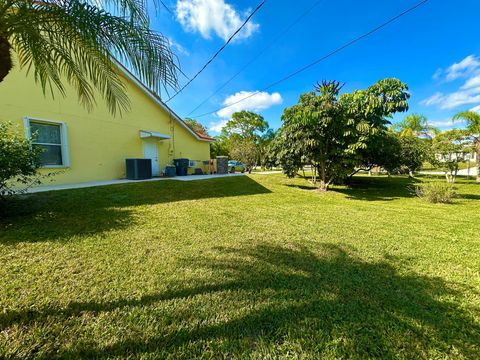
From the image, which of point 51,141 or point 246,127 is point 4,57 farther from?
point 246,127

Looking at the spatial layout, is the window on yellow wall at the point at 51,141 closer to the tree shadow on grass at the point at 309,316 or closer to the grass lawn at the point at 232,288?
the grass lawn at the point at 232,288

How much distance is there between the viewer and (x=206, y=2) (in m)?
5.52

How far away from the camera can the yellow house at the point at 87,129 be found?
7453 millimetres

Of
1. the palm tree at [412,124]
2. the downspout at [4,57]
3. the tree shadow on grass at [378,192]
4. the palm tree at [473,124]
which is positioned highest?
the palm tree at [412,124]

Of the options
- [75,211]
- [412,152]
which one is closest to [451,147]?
[412,152]

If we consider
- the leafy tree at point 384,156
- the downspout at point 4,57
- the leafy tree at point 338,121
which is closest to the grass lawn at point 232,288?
the downspout at point 4,57

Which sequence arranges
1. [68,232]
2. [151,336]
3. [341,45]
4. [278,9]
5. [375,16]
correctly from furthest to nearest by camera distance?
[341,45] < [278,9] < [375,16] < [68,232] < [151,336]

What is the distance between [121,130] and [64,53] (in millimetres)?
9032

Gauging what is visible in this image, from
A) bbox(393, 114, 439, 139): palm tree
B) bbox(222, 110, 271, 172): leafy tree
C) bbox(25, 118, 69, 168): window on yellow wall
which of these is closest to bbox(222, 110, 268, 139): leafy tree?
bbox(222, 110, 271, 172): leafy tree

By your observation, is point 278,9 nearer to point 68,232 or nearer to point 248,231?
point 248,231

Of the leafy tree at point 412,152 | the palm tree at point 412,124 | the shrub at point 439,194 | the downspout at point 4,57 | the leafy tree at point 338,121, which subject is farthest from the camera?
the palm tree at point 412,124

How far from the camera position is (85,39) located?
236cm

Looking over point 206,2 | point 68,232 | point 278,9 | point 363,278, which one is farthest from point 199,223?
point 278,9

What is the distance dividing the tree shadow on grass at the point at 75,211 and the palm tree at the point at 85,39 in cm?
267
